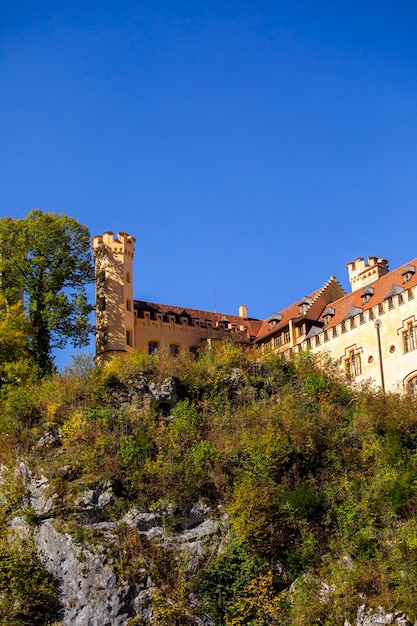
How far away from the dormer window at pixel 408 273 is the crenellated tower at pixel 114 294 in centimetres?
1529

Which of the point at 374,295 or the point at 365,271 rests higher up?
the point at 365,271

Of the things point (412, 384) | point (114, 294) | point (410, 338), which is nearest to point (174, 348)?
point (114, 294)

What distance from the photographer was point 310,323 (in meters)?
62.8

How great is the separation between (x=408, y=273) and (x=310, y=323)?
7.40 m

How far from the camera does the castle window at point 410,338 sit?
2103 inches

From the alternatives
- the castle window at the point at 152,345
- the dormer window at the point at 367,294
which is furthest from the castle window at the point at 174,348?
the dormer window at the point at 367,294

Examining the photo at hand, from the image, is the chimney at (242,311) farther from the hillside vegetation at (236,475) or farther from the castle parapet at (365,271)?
the hillside vegetation at (236,475)

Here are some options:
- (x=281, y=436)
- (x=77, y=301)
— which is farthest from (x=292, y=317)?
(x=281, y=436)

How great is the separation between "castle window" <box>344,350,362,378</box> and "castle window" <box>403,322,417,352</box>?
317cm

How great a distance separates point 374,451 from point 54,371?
1679 cm

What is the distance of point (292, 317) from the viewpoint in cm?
6450

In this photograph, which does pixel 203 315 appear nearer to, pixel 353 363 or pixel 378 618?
pixel 353 363

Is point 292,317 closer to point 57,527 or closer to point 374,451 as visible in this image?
point 374,451

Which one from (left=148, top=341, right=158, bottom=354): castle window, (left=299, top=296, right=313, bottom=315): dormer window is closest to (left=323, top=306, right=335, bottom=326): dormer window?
(left=299, top=296, right=313, bottom=315): dormer window
